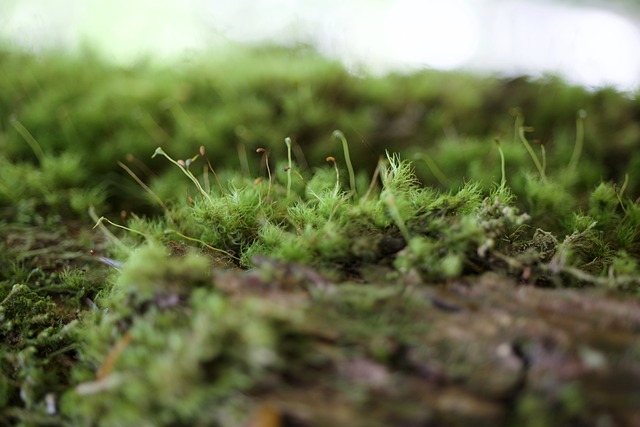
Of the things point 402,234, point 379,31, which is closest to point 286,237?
point 402,234

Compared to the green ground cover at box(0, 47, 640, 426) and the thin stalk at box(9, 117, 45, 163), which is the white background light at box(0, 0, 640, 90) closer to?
the green ground cover at box(0, 47, 640, 426)

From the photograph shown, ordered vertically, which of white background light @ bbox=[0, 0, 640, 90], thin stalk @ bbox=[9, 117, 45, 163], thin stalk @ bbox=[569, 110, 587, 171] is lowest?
thin stalk @ bbox=[9, 117, 45, 163]

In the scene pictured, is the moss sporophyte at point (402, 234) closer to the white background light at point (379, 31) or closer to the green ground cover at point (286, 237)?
the green ground cover at point (286, 237)

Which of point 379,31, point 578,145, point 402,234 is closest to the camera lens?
point 402,234

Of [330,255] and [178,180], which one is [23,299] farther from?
[330,255]

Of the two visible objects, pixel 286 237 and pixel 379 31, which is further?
pixel 379 31

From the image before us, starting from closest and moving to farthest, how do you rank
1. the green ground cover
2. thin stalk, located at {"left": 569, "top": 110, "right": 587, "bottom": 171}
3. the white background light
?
the green ground cover → thin stalk, located at {"left": 569, "top": 110, "right": 587, "bottom": 171} → the white background light

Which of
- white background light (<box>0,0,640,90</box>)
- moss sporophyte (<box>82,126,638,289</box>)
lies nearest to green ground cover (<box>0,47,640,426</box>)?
moss sporophyte (<box>82,126,638,289</box>)

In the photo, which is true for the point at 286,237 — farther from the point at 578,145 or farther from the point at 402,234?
the point at 578,145
